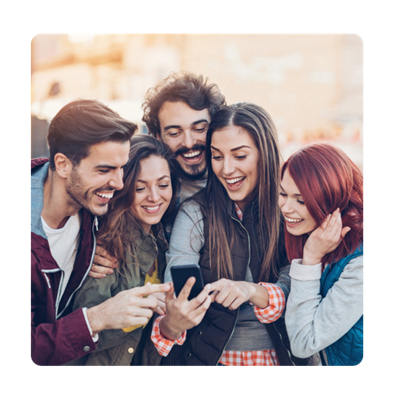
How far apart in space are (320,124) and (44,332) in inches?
80.9

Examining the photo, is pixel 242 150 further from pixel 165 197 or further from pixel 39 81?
pixel 39 81

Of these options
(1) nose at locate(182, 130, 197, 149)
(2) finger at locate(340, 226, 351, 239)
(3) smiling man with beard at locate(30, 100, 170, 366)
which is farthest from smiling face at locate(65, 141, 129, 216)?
(2) finger at locate(340, 226, 351, 239)

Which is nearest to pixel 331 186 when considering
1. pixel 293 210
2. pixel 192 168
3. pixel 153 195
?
pixel 293 210

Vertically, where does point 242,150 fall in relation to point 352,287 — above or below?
above

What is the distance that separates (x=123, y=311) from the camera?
2721 mm

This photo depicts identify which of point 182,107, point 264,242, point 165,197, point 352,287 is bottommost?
point 352,287

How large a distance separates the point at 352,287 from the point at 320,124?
3.26 ft

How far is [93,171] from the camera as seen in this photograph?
2.74m

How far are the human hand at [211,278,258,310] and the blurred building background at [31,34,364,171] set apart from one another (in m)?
0.84

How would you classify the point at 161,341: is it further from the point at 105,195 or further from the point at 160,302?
the point at 105,195

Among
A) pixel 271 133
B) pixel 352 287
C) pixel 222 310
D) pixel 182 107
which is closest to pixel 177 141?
pixel 182 107

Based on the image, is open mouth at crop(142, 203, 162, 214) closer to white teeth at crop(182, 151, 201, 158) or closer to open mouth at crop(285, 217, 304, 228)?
white teeth at crop(182, 151, 201, 158)

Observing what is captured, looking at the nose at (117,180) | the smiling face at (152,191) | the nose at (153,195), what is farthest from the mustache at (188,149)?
the nose at (117,180)

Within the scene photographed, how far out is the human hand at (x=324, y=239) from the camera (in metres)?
2.75
